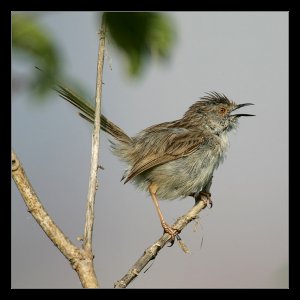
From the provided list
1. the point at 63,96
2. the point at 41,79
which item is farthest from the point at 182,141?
the point at 41,79

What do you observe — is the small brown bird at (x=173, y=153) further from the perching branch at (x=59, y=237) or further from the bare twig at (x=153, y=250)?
the perching branch at (x=59, y=237)

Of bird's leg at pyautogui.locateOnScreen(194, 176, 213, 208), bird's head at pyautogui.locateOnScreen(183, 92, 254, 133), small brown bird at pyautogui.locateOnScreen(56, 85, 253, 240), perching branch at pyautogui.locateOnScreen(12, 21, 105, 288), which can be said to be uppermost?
bird's head at pyautogui.locateOnScreen(183, 92, 254, 133)

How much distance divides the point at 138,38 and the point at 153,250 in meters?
1.86

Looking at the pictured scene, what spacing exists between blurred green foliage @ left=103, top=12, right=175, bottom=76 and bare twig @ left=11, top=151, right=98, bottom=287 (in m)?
0.96

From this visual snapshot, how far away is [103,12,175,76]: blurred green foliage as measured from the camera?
1558 millimetres

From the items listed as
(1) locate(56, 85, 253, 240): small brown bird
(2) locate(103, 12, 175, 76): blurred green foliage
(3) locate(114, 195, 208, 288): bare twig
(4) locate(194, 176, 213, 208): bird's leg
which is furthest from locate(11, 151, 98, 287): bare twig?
(4) locate(194, 176, 213, 208): bird's leg

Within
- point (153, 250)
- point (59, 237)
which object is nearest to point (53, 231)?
point (59, 237)

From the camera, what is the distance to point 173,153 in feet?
19.0

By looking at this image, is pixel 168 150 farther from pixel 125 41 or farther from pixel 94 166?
pixel 125 41

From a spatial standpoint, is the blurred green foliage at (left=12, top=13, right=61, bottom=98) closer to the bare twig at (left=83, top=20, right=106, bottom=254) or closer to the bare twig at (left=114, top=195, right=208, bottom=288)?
the bare twig at (left=83, top=20, right=106, bottom=254)

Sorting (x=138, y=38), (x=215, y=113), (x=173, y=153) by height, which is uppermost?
(x=215, y=113)

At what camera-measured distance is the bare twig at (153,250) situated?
102 inches

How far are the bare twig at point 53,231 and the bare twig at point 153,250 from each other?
14.1 inches

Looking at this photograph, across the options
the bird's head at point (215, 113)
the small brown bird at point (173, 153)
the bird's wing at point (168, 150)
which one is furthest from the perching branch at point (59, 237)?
the bird's head at point (215, 113)
